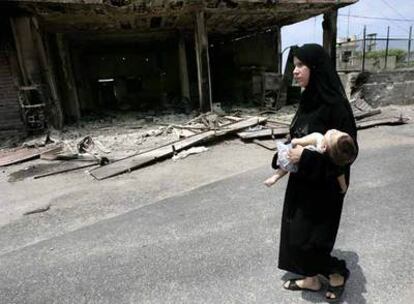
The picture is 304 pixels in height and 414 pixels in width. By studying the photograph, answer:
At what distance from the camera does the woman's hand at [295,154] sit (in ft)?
6.61

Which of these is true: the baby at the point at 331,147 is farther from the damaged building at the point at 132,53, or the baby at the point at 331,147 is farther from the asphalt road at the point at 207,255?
the damaged building at the point at 132,53

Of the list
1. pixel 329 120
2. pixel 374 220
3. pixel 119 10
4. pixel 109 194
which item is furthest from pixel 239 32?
pixel 329 120

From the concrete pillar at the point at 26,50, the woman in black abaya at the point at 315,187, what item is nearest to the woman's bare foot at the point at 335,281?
the woman in black abaya at the point at 315,187

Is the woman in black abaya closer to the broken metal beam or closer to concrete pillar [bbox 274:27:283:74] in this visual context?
the broken metal beam

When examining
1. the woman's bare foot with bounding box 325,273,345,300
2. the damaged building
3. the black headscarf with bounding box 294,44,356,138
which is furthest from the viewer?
the damaged building

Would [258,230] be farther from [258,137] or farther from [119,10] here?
[119,10]

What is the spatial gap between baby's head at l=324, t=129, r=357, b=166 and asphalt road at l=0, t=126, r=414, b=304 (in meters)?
1.10

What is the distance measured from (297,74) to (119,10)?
288 inches

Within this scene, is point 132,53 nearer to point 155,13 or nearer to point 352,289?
point 155,13

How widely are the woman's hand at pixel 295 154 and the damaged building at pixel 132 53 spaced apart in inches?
277

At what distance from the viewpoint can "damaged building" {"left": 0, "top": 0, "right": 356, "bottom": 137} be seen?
8.30 meters

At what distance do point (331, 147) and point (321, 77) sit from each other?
18.2 inches

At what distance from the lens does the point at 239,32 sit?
1343cm

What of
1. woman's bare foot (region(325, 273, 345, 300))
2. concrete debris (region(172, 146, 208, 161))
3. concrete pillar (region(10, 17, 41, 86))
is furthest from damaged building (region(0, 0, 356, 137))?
woman's bare foot (region(325, 273, 345, 300))
